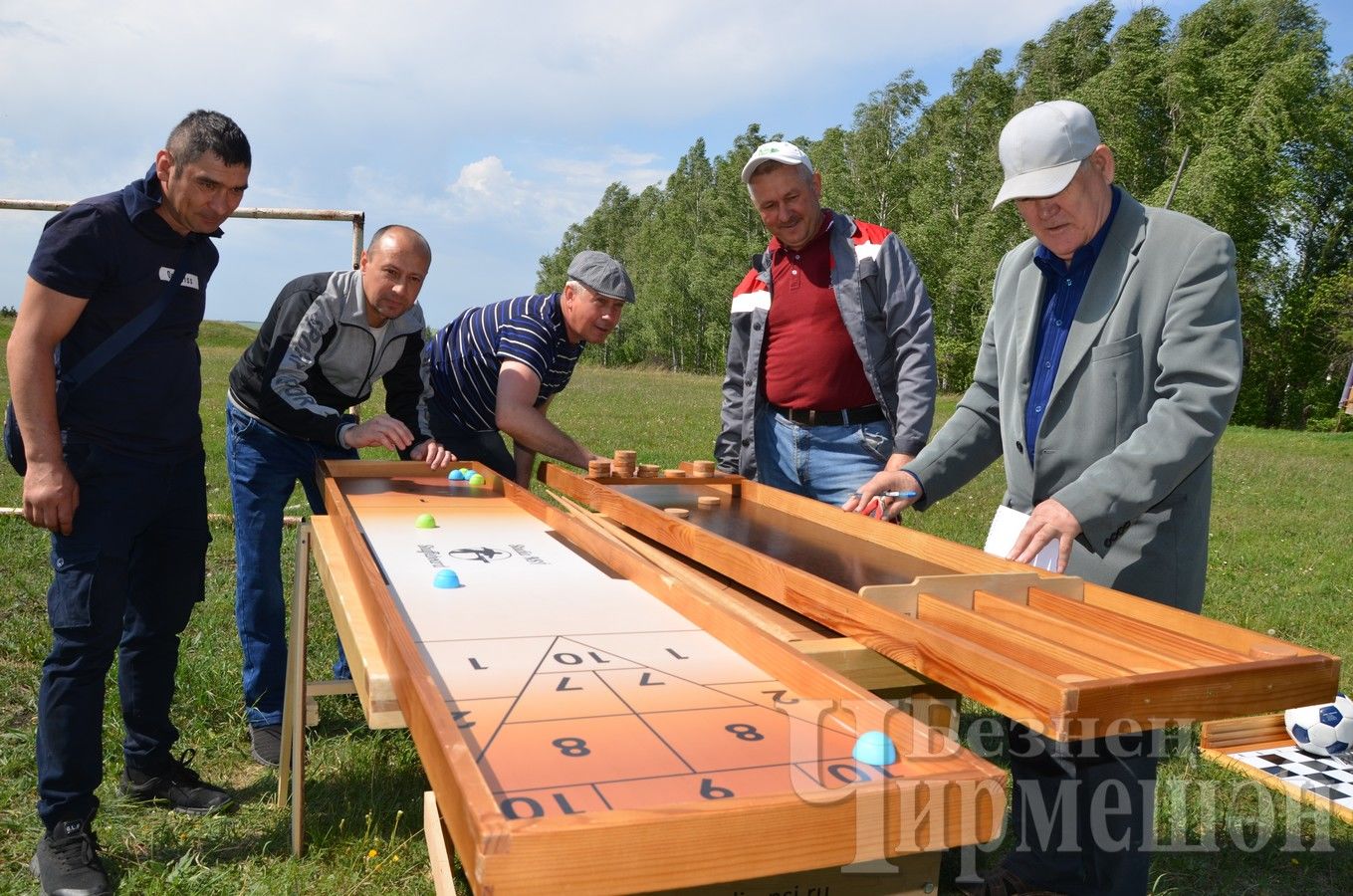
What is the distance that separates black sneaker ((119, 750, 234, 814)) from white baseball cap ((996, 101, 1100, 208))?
139 inches

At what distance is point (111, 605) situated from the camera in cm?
340

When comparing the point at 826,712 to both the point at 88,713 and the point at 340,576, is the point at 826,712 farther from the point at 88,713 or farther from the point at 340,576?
the point at 88,713

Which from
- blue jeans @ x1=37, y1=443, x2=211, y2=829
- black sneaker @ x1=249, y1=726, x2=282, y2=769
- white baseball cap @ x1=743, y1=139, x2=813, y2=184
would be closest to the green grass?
black sneaker @ x1=249, y1=726, x2=282, y2=769

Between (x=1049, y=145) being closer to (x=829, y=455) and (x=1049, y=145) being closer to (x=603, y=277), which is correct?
(x=829, y=455)

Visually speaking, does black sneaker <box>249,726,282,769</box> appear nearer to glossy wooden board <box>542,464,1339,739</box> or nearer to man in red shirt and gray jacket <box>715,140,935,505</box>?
glossy wooden board <box>542,464,1339,739</box>

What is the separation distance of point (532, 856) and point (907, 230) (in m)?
39.4

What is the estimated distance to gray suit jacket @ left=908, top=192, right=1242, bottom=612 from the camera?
2.69m

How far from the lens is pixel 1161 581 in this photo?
9.48 feet

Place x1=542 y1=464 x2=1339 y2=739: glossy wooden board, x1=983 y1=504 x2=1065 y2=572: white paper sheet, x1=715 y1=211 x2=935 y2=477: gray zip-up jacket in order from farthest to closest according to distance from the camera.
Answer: x1=715 y1=211 x2=935 y2=477: gray zip-up jacket < x1=983 y1=504 x2=1065 y2=572: white paper sheet < x1=542 y1=464 x2=1339 y2=739: glossy wooden board

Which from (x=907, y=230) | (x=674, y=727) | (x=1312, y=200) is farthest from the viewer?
(x=907, y=230)

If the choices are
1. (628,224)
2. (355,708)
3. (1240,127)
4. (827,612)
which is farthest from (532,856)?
(628,224)

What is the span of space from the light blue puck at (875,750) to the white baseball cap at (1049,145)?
1.65 m

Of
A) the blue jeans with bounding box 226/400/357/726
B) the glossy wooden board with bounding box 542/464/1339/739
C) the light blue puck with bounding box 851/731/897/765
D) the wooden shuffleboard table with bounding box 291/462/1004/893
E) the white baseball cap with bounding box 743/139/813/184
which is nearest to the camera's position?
the wooden shuffleboard table with bounding box 291/462/1004/893

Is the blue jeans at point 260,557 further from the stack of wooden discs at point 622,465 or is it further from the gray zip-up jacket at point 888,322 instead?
the gray zip-up jacket at point 888,322
